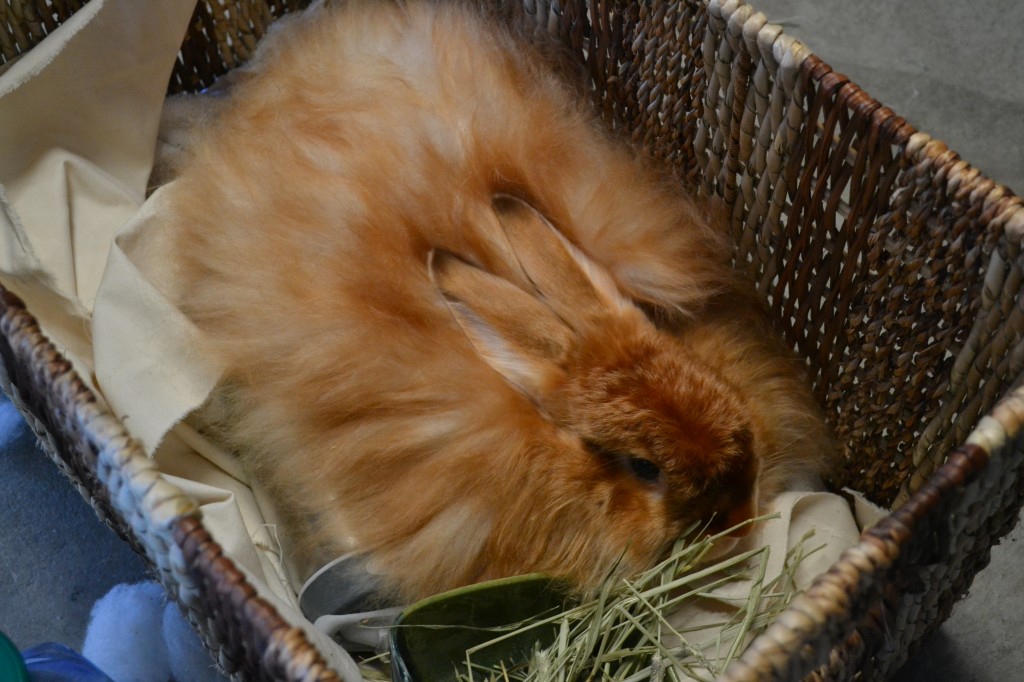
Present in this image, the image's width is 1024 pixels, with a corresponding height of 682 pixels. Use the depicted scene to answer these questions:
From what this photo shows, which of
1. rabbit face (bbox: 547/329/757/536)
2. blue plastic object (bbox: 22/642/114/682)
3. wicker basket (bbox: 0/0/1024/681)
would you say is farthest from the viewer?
blue plastic object (bbox: 22/642/114/682)

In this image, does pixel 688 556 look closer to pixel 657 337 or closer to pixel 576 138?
pixel 657 337

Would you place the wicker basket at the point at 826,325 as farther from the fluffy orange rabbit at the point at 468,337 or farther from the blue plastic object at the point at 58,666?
the blue plastic object at the point at 58,666

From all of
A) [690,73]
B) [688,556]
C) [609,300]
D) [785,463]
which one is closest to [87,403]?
[609,300]

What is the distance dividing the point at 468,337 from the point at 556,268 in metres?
0.14

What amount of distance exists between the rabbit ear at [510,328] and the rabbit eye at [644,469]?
14cm

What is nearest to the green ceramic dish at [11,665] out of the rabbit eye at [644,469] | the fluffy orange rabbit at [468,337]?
the fluffy orange rabbit at [468,337]

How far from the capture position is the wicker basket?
84 centimetres

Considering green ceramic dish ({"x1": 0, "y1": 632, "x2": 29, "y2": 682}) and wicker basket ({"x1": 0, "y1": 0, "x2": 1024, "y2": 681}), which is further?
green ceramic dish ({"x1": 0, "y1": 632, "x2": 29, "y2": 682})

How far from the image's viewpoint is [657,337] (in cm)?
117

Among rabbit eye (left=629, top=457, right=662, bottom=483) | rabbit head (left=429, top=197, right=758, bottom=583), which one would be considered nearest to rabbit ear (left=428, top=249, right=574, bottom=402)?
rabbit head (left=429, top=197, right=758, bottom=583)

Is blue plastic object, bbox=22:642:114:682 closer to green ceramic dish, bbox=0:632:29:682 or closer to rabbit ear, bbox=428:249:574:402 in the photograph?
green ceramic dish, bbox=0:632:29:682

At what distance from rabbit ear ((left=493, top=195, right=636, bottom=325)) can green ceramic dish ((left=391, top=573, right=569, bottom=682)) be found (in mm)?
333

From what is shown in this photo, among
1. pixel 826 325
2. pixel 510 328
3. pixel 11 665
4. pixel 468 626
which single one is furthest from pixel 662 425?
pixel 11 665

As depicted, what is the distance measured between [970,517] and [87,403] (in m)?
0.89
